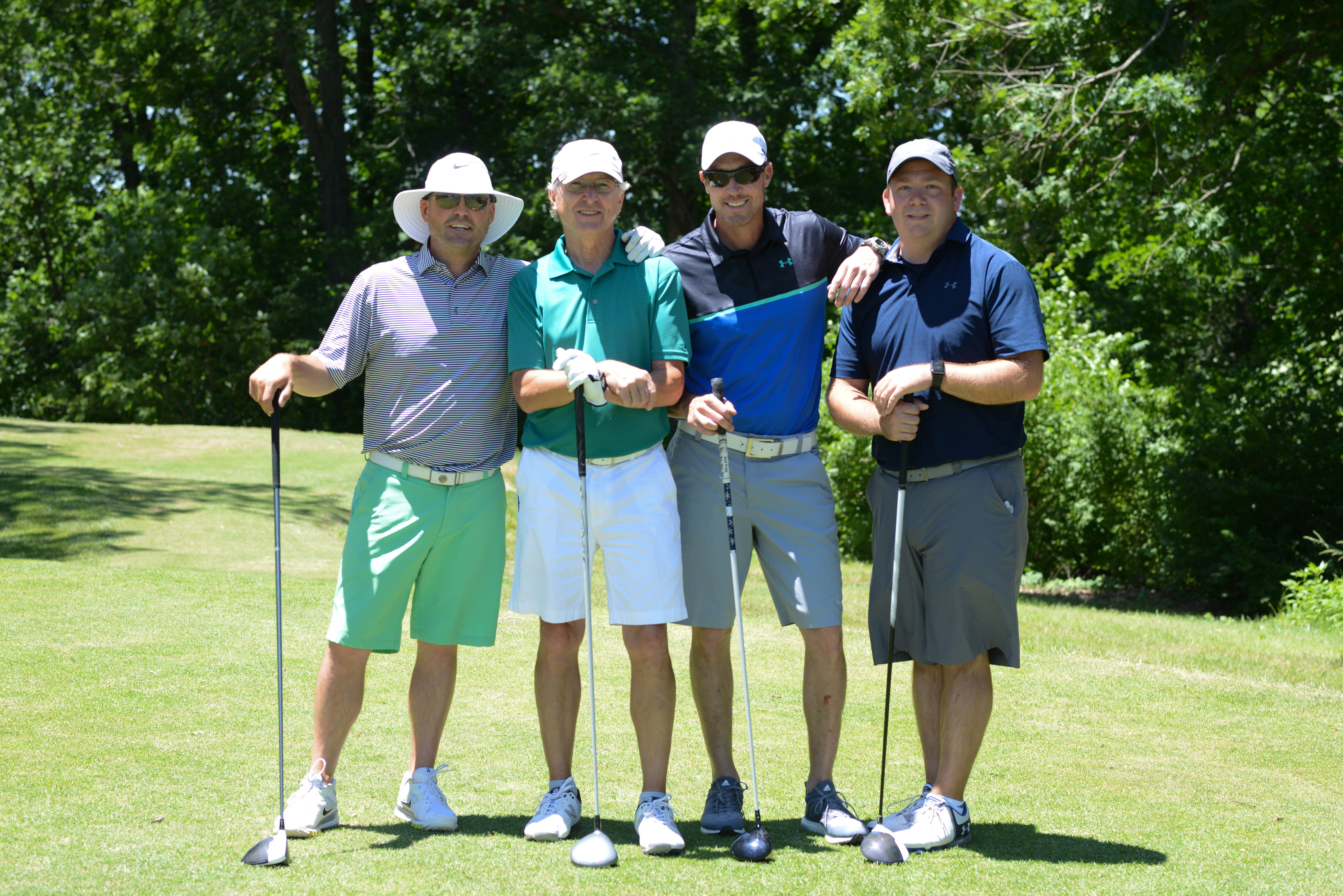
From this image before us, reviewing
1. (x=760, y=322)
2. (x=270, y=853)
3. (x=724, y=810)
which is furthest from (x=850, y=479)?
(x=270, y=853)

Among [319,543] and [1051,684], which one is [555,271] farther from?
[319,543]

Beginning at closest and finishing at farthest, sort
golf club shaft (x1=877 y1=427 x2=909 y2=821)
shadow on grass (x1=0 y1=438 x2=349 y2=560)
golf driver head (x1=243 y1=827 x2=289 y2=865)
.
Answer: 1. golf driver head (x1=243 y1=827 x2=289 y2=865)
2. golf club shaft (x1=877 y1=427 x2=909 y2=821)
3. shadow on grass (x1=0 y1=438 x2=349 y2=560)

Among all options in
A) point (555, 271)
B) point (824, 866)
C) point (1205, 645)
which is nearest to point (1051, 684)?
point (1205, 645)

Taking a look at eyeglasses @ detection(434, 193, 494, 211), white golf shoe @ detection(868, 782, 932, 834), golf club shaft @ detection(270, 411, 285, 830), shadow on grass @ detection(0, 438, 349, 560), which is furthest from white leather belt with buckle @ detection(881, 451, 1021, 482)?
shadow on grass @ detection(0, 438, 349, 560)

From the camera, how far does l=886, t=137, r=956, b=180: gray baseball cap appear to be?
418cm

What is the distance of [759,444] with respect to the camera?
4.36 metres

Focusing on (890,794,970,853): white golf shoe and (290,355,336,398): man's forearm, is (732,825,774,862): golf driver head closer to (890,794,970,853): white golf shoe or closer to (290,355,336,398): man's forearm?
(890,794,970,853): white golf shoe

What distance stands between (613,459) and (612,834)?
49.7 inches

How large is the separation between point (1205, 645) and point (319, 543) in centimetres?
781

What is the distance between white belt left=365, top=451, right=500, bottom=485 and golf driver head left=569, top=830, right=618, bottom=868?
1.29 meters

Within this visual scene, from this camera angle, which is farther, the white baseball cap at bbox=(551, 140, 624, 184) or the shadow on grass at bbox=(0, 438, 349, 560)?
the shadow on grass at bbox=(0, 438, 349, 560)

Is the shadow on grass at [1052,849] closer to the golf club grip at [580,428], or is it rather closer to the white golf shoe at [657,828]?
the white golf shoe at [657,828]

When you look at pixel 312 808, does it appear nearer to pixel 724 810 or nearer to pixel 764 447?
pixel 724 810

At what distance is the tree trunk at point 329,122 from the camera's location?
23.9 metres
